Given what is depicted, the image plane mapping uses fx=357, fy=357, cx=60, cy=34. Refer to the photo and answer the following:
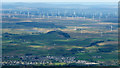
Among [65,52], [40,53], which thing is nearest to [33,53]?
[40,53]

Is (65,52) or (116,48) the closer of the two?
(65,52)

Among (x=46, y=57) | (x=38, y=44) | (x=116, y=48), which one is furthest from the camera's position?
(x=38, y=44)

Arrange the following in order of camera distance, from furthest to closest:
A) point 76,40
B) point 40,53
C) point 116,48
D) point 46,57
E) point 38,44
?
point 76,40
point 38,44
point 116,48
point 40,53
point 46,57

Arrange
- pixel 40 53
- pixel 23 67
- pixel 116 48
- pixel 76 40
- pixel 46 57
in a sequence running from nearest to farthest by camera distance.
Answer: pixel 23 67 < pixel 46 57 < pixel 40 53 < pixel 116 48 < pixel 76 40

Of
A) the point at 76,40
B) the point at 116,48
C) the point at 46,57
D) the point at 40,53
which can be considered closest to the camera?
the point at 46,57

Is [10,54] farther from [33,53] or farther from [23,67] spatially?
[23,67]

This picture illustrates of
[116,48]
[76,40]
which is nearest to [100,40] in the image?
[76,40]

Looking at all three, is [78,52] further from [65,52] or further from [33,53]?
[33,53]

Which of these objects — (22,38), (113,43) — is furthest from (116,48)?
(22,38)

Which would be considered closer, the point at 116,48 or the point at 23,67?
the point at 23,67
